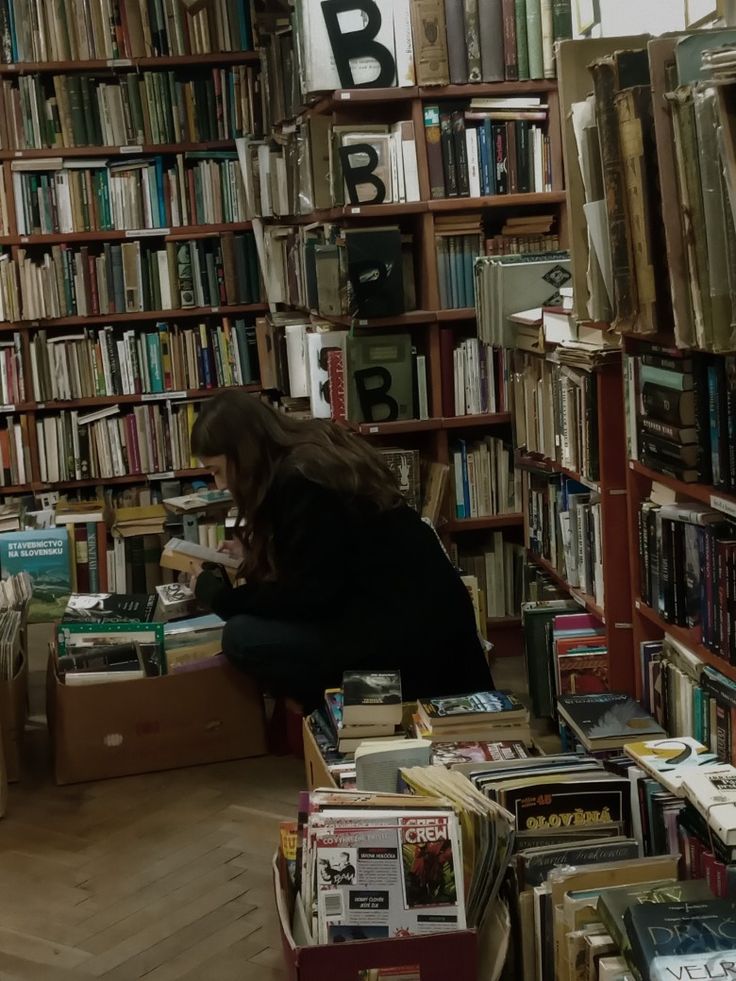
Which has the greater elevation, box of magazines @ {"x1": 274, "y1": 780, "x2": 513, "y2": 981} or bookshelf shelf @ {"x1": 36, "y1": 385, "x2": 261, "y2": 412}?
bookshelf shelf @ {"x1": 36, "y1": 385, "x2": 261, "y2": 412}

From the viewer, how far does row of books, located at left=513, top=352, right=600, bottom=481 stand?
3.35 meters

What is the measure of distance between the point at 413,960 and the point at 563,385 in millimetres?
1925

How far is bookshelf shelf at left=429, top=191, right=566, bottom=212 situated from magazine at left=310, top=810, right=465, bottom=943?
8.13ft

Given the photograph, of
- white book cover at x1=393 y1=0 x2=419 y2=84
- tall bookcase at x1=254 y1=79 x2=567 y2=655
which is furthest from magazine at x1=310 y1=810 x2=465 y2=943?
white book cover at x1=393 y1=0 x2=419 y2=84

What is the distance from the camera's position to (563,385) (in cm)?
355

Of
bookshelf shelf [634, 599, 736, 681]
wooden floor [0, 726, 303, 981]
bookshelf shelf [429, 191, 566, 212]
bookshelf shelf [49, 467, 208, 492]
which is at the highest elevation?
bookshelf shelf [429, 191, 566, 212]

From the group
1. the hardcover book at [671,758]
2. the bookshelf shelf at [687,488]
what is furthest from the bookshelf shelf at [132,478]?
the hardcover book at [671,758]

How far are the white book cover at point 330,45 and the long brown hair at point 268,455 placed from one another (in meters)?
1.28

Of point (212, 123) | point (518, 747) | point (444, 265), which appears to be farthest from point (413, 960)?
point (212, 123)

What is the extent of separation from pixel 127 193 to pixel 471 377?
2067mm

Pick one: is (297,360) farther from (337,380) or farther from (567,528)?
(567,528)

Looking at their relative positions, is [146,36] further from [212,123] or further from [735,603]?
[735,603]

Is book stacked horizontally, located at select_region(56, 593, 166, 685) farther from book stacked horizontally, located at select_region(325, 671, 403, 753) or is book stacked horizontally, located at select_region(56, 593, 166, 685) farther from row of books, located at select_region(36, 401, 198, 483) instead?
row of books, located at select_region(36, 401, 198, 483)

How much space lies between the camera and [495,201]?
4.11 metres
